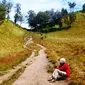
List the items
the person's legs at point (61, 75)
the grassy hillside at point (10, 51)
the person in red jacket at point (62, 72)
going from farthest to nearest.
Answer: the grassy hillside at point (10, 51) < the person in red jacket at point (62, 72) < the person's legs at point (61, 75)

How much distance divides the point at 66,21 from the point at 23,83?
576 feet

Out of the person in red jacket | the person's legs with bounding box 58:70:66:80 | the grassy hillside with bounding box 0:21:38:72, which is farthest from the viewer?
the grassy hillside with bounding box 0:21:38:72

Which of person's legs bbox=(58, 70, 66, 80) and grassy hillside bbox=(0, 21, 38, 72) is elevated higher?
person's legs bbox=(58, 70, 66, 80)

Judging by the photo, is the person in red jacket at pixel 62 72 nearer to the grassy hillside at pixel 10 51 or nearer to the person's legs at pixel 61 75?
the person's legs at pixel 61 75

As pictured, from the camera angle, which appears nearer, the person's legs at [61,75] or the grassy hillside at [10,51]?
the person's legs at [61,75]

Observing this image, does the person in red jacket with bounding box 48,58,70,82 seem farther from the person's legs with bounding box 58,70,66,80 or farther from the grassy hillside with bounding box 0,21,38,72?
the grassy hillside with bounding box 0,21,38,72

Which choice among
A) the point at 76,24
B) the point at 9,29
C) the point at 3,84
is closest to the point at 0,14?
the point at 9,29

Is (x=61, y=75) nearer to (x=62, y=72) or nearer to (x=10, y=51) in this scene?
(x=62, y=72)

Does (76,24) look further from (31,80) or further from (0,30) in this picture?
(31,80)

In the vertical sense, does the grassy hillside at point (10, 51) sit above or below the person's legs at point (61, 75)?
below

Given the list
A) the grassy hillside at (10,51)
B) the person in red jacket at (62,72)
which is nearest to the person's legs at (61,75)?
the person in red jacket at (62,72)

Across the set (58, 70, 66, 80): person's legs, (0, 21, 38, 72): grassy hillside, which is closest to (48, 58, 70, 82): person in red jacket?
(58, 70, 66, 80): person's legs

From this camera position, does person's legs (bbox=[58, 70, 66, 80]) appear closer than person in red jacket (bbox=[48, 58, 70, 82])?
Yes

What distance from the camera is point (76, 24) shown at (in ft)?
607
